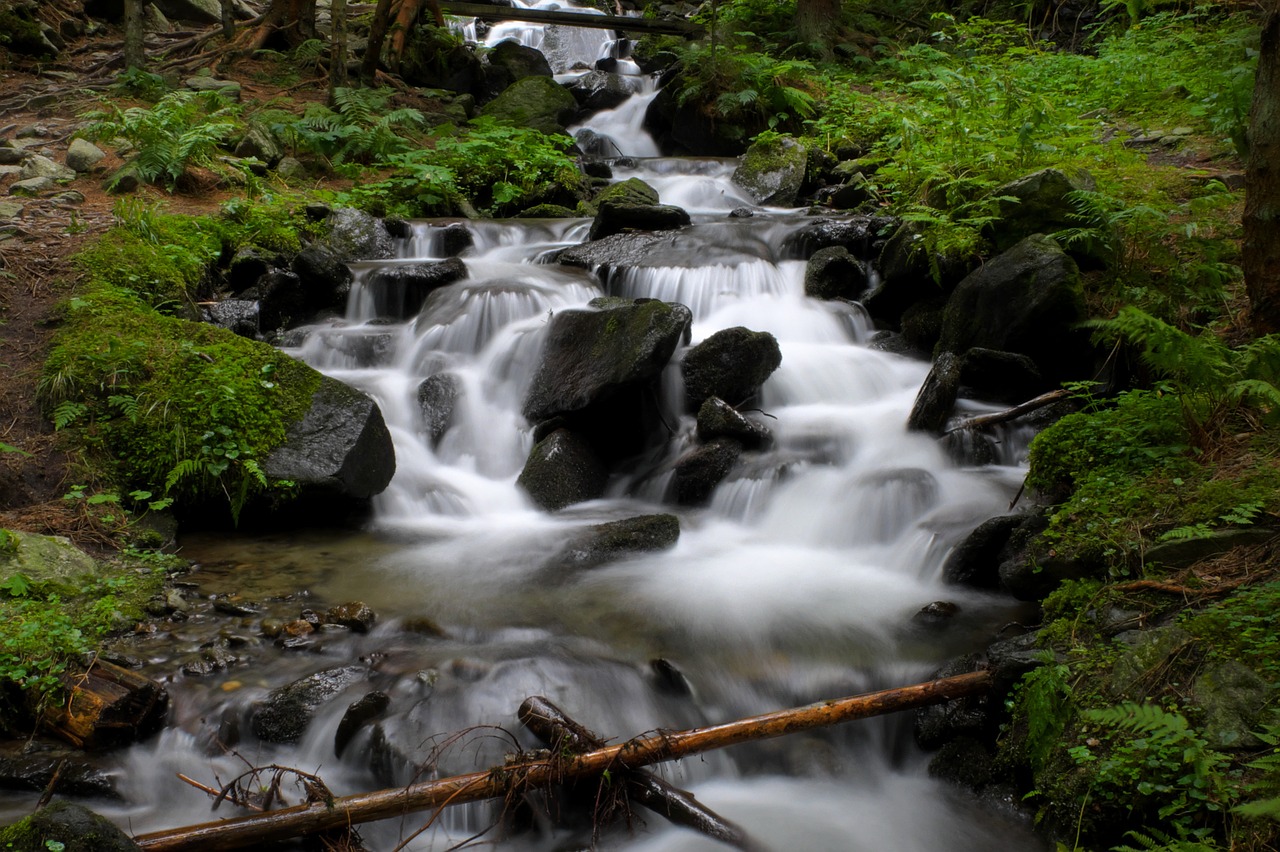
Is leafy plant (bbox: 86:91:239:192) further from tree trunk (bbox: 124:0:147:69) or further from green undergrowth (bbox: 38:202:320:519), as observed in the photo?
green undergrowth (bbox: 38:202:320:519)

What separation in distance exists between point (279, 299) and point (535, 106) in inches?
319

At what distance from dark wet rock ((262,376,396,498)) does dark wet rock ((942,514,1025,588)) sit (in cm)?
412

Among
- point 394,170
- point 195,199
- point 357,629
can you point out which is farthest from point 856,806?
point 394,170

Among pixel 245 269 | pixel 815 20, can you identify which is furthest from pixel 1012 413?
pixel 815 20

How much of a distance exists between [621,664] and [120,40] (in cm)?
1605

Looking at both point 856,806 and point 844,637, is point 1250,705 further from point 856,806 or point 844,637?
point 844,637

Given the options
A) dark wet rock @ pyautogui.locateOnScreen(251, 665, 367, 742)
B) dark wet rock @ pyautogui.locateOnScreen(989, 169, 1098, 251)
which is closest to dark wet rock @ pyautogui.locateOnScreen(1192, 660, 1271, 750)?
dark wet rock @ pyautogui.locateOnScreen(251, 665, 367, 742)

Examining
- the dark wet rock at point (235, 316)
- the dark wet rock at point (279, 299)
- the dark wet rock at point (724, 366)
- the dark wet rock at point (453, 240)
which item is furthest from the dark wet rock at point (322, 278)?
the dark wet rock at point (724, 366)

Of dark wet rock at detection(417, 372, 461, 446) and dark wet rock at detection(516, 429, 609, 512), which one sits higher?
dark wet rock at detection(417, 372, 461, 446)

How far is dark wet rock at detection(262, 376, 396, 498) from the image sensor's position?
618cm

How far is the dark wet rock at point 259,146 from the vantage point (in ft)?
37.1

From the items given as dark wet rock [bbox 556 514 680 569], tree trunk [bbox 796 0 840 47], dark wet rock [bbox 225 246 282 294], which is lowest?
dark wet rock [bbox 556 514 680 569]

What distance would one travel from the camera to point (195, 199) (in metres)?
9.97

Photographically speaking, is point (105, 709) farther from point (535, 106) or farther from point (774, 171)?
point (535, 106)
